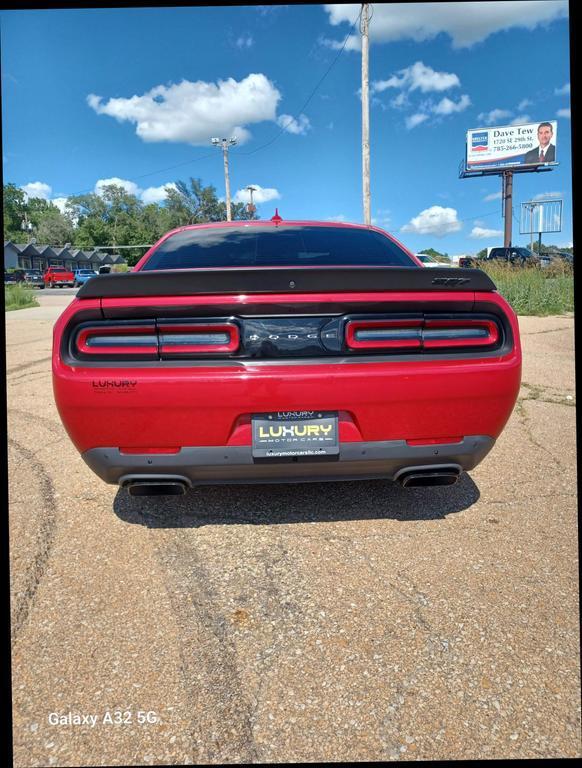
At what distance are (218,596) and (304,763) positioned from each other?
0.73 meters

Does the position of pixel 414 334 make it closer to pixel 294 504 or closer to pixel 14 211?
pixel 294 504

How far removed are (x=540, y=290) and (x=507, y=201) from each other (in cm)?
3188

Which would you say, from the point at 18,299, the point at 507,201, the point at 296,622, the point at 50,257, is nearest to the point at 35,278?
the point at 50,257

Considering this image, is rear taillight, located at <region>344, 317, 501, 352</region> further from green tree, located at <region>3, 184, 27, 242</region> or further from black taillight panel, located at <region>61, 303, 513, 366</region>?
green tree, located at <region>3, 184, 27, 242</region>

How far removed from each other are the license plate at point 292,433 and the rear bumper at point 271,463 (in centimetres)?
4

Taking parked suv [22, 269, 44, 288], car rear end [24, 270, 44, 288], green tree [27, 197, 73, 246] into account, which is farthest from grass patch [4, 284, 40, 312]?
green tree [27, 197, 73, 246]

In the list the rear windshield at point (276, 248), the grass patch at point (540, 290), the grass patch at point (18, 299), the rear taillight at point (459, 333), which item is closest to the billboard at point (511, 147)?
the grass patch at point (540, 290)

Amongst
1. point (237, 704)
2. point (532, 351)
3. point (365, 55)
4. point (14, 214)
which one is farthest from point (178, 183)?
point (237, 704)

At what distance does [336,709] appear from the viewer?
1.47 metres

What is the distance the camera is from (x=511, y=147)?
135ft

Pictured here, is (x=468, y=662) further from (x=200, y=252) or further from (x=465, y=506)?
(x=200, y=252)

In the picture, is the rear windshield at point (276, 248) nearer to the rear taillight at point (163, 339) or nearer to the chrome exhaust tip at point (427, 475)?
the rear taillight at point (163, 339)

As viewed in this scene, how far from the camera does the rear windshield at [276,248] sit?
9.54ft

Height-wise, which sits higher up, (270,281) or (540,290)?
(540,290)
